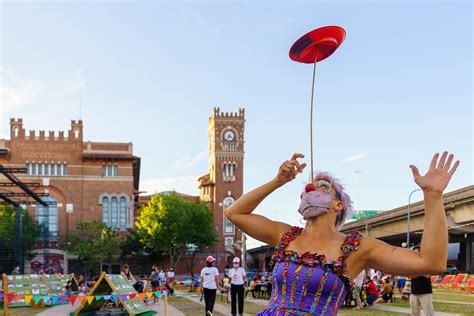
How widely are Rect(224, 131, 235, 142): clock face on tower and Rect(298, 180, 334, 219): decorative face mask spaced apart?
82.4 m

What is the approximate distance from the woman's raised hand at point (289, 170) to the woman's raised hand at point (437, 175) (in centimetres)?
80

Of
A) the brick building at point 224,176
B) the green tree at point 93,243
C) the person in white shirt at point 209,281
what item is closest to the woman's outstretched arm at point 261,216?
the person in white shirt at point 209,281

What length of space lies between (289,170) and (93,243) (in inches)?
2296

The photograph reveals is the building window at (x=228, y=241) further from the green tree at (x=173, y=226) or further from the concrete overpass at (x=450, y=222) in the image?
the concrete overpass at (x=450, y=222)

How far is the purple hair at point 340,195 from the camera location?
3.42 meters

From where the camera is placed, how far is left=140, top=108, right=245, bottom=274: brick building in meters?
81.6

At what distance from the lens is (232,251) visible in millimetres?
81188

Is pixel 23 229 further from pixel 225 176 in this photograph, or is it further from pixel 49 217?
pixel 225 176

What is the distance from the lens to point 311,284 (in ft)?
10.0

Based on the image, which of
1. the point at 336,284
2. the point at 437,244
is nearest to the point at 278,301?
the point at 336,284

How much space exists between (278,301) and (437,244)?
0.86 metres

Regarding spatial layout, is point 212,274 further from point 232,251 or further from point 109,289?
point 232,251

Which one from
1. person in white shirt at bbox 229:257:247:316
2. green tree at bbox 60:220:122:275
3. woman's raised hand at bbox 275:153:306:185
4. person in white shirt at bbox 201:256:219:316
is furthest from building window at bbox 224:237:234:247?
woman's raised hand at bbox 275:153:306:185

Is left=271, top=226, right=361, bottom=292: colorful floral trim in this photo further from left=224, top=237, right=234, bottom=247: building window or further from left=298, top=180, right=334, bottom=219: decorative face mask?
left=224, top=237, right=234, bottom=247: building window
